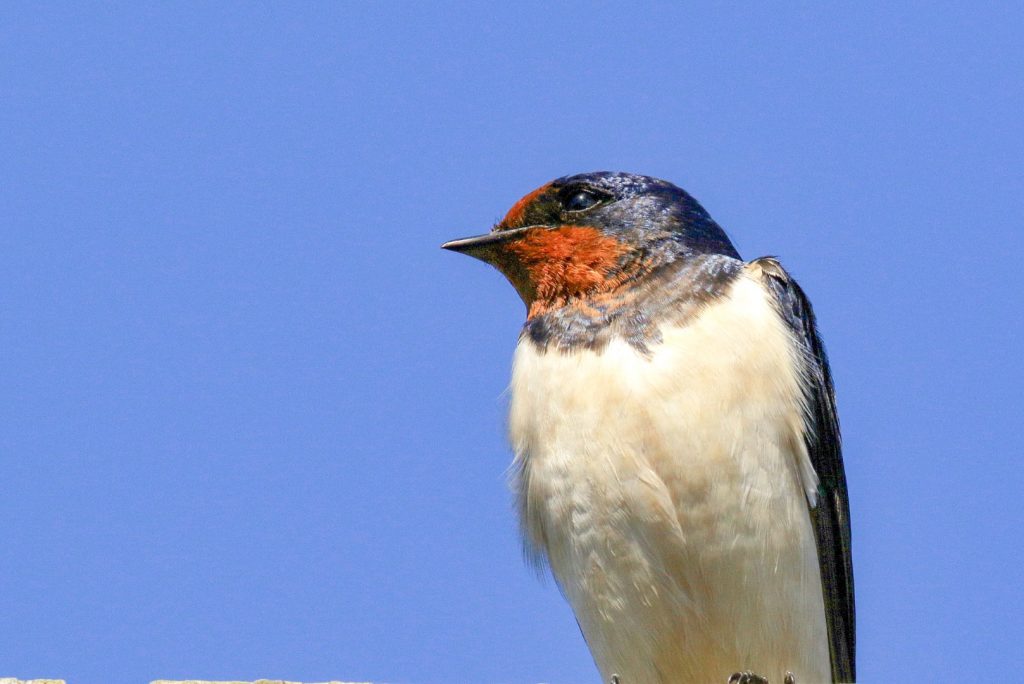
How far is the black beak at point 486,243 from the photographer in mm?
5461

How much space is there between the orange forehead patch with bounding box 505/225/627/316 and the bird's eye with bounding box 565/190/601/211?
0.12 m

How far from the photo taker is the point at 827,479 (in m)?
4.89

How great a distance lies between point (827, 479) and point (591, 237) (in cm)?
117

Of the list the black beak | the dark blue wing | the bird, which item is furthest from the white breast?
the black beak

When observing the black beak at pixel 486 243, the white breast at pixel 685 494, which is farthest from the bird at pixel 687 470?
the black beak at pixel 486 243

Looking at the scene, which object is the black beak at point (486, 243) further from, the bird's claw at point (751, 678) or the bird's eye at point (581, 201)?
the bird's claw at point (751, 678)

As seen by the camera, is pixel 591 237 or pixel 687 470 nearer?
pixel 687 470

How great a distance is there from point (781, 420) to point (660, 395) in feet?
1.34

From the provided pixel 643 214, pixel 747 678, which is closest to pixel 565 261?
pixel 643 214

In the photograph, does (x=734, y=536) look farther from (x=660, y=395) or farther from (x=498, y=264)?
(x=498, y=264)

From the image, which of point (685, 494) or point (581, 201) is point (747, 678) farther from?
point (581, 201)

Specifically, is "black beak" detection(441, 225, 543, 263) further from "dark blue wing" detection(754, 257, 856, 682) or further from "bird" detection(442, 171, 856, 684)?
"dark blue wing" detection(754, 257, 856, 682)

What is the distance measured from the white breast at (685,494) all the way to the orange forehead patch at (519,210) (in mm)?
880

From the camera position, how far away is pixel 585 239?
17.4ft
